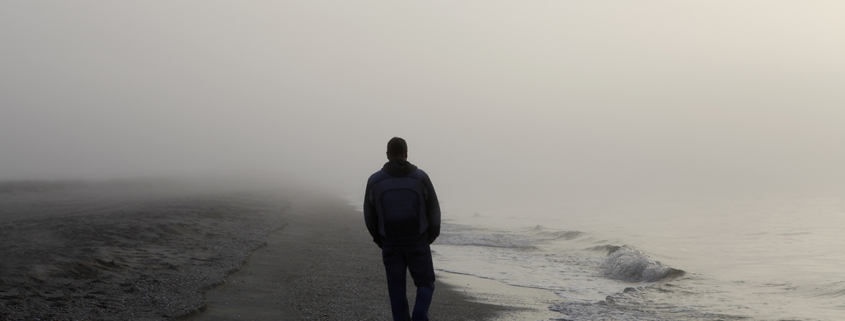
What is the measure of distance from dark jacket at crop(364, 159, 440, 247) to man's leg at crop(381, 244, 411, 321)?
14cm

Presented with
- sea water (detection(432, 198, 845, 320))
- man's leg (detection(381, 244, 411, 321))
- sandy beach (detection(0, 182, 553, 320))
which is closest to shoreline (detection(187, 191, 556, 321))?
sandy beach (detection(0, 182, 553, 320))

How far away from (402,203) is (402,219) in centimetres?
17

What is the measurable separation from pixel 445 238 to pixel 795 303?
47.7 ft

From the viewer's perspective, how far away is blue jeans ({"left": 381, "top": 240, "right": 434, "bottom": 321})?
598cm

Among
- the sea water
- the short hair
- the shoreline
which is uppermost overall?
the short hair

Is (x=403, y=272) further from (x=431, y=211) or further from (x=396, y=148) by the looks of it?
(x=396, y=148)

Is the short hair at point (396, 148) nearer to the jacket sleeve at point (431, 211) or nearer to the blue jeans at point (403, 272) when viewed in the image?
the jacket sleeve at point (431, 211)

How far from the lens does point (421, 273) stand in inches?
238

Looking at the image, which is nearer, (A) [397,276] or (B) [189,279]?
(A) [397,276]

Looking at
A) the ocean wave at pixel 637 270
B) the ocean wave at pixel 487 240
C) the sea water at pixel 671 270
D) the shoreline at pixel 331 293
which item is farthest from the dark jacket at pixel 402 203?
the ocean wave at pixel 487 240

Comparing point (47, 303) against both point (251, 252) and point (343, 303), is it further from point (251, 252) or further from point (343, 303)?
point (251, 252)

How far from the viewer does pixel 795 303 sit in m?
12.6

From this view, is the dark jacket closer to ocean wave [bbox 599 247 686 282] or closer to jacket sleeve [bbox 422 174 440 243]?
jacket sleeve [bbox 422 174 440 243]

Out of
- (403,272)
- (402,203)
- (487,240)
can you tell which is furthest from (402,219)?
(487,240)
